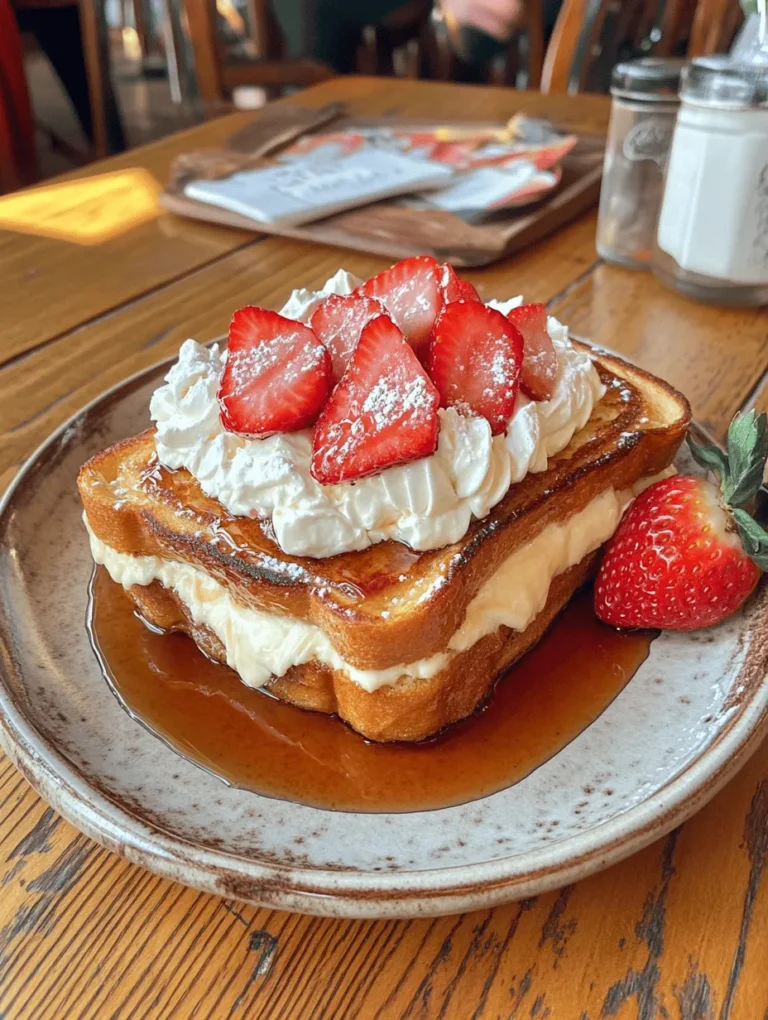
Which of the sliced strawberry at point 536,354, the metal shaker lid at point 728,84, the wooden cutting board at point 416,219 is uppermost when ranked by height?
the metal shaker lid at point 728,84

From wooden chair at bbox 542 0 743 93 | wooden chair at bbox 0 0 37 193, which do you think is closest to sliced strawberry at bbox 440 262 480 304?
wooden chair at bbox 0 0 37 193

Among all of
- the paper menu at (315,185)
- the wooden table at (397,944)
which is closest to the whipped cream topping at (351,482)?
the wooden table at (397,944)

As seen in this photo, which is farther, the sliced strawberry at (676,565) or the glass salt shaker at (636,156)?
the glass salt shaker at (636,156)

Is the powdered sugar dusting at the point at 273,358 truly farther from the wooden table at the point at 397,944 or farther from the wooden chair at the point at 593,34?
the wooden chair at the point at 593,34

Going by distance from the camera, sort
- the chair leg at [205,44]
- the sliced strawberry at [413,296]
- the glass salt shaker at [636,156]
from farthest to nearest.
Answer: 1. the chair leg at [205,44]
2. the glass salt shaker at [636,156]
3. the sliced strawberry at [413,296]

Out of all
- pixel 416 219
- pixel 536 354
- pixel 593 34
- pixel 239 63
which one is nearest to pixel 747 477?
pixel 536 354

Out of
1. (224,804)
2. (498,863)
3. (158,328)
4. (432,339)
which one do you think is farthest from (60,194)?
(498,863)

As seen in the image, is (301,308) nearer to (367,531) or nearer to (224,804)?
(367,531)

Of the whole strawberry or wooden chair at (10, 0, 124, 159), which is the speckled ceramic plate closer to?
the whole strawberry
